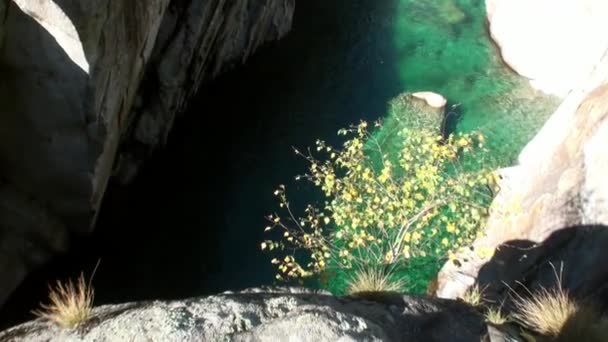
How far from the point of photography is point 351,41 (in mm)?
22578

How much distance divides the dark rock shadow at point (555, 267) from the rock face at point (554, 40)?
9.31 m

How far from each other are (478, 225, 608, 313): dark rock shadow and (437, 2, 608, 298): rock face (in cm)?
2

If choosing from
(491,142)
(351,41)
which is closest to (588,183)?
(491,142)

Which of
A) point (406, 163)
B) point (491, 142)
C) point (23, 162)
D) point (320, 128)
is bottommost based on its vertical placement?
point (491, 142)

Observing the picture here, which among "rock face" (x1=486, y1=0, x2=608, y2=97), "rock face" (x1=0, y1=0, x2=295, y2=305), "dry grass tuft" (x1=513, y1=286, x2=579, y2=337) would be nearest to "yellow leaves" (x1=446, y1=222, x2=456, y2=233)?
"dry grass tuft" (x1=513, y1=286, x2=579, y2=337)

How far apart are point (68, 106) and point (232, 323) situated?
273 inches

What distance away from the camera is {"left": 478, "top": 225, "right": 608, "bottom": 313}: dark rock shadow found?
31.2 feet

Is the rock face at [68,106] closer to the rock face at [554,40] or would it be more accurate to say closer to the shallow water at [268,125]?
the shallow water at [268,125]

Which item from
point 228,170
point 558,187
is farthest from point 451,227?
point 228,170

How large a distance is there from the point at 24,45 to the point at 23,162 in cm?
245

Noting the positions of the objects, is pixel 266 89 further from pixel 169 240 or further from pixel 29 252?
pixel 29 252

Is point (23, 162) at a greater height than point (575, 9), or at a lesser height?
greater

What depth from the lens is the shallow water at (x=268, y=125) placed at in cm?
1362

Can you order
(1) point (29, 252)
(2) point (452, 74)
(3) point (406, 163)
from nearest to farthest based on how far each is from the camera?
(3) point (406, 163) → (1) point (29, 252) → (2) point (452, 74)
